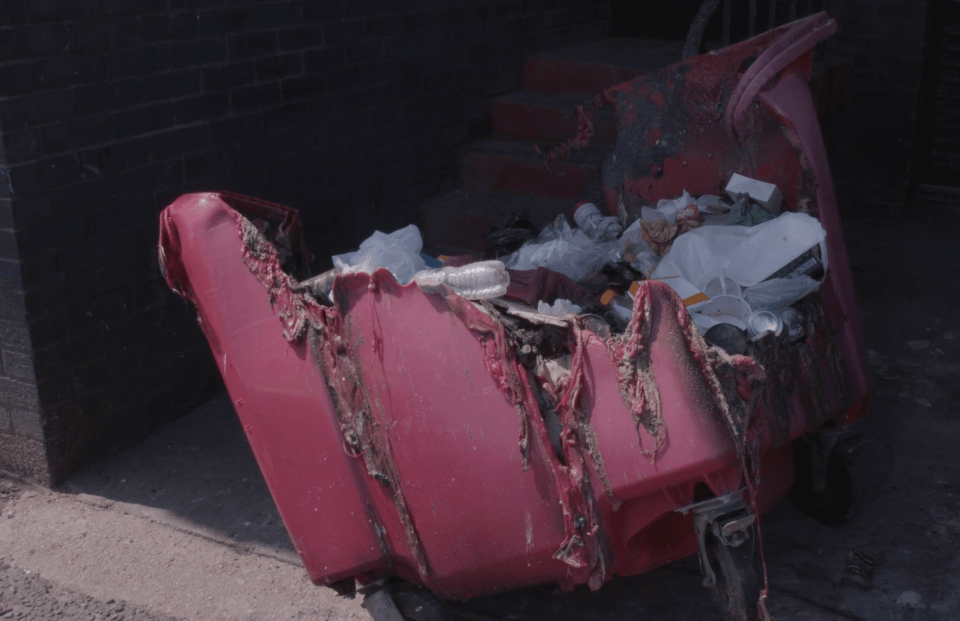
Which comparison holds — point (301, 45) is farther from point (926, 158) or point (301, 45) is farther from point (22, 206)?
point (926, 158)

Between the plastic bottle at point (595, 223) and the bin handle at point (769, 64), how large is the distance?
0.59 m

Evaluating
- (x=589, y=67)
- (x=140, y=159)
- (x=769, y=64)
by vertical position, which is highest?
(x=769, y=64)

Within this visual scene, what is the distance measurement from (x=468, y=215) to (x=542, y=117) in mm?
912

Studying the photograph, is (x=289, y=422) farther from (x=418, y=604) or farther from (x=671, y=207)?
(x=671, y=207)

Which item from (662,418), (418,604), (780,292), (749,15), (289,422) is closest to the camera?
(662,418)

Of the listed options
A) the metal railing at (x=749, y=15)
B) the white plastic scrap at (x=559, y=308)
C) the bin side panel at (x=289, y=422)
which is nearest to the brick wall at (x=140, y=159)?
the bin side panel at (x=289, y=422)

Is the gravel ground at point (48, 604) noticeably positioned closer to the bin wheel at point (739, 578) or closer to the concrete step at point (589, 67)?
the bin wheel at point (739, 578)

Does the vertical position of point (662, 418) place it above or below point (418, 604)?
above

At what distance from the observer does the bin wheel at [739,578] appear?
2.54 m

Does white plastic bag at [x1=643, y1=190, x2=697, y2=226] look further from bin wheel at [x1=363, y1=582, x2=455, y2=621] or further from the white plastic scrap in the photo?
bin wheel at [x1=363, y1=582, x2=455, y2=621]

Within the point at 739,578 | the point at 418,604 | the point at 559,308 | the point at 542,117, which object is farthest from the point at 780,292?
the point at 542,117

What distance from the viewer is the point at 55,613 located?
10.2ft

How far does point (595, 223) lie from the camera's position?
13.1 ft

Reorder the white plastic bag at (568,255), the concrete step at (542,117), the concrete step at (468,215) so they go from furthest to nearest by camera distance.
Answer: the concrete step at (542,117), the concrete step at (468,215), the white plastic bag at (568,255)
